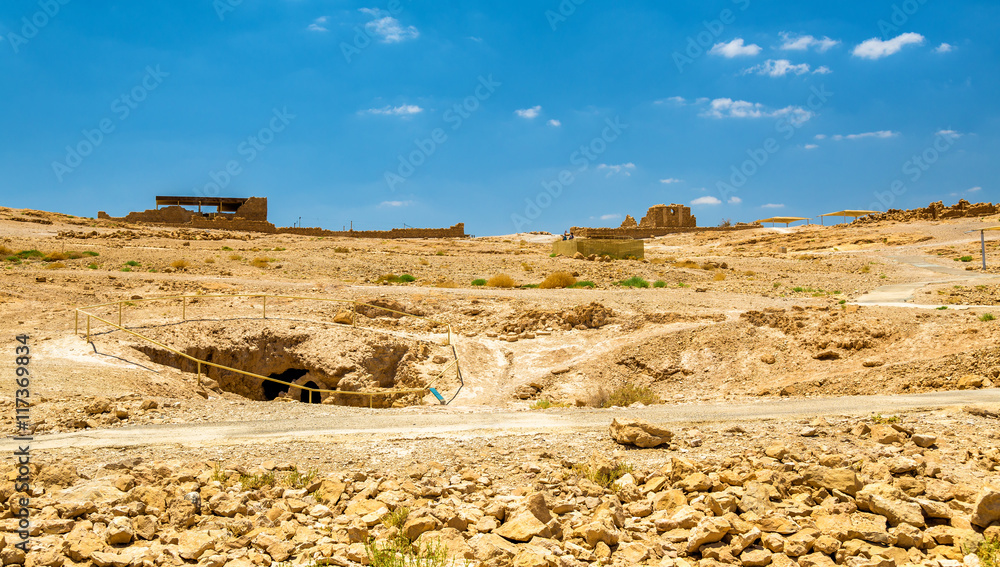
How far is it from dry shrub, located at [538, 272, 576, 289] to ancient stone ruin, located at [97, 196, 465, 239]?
24.9m

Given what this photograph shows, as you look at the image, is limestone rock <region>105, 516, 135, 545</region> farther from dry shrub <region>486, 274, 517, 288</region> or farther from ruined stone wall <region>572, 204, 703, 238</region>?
A: ruined stone wall <region>572, 204, 703, 238</region>

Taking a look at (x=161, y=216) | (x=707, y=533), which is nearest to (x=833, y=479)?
(x=707, y=533)

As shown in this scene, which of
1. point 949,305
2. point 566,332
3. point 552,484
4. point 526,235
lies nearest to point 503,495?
point 552,484

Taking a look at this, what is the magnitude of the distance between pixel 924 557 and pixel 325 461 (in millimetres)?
5827

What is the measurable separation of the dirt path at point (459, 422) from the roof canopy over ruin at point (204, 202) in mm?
42975

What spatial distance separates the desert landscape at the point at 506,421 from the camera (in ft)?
16.6

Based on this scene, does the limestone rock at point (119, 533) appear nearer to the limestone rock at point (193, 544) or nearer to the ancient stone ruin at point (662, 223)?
the limestone rock at point (193, 544)

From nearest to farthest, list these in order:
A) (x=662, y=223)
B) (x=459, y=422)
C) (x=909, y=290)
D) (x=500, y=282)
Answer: (x=459, y=422)
(x=909, y=290)
(x=500, y=282)
(x=662, y=223)

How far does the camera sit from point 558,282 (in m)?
25.1

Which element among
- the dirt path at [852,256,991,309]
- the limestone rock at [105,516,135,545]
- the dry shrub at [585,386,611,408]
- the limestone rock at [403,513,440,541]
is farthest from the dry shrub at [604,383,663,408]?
the dirt path at [852,256,991,309]

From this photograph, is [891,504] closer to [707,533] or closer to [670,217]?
[707,533]

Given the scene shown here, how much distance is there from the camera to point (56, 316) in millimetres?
16062

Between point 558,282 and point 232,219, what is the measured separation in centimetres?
2985

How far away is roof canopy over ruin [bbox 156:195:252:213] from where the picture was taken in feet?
158
